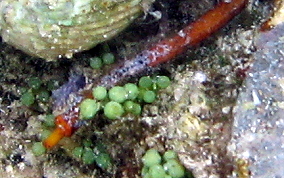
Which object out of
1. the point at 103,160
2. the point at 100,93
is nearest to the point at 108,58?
the point at 100,93

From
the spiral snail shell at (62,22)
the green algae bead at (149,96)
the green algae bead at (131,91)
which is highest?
the spiral snail shell at (62,22)

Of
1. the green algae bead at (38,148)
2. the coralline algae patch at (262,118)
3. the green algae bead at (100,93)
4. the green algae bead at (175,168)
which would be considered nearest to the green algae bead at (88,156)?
the green algae bead at (38,148)

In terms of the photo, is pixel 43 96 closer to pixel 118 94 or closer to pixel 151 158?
pixel 118 94

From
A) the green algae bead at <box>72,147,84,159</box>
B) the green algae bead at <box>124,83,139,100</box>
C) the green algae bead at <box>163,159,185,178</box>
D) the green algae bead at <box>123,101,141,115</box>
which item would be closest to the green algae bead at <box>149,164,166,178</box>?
the green algae bead at <box>163,159,185,178</box>

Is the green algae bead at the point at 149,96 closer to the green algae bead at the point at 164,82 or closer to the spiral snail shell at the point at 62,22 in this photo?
the green algae bead at the point at 164,82

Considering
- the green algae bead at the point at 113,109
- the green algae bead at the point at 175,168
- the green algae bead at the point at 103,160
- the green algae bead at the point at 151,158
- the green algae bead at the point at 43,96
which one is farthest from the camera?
the green algae bead at the point at 43,96

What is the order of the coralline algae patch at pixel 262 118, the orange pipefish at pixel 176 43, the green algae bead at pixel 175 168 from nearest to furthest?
the coralline algae patch at pixel 262 118 < the green algae bead at pixel 175 168 < the orange pipefish at pixel 176 43
